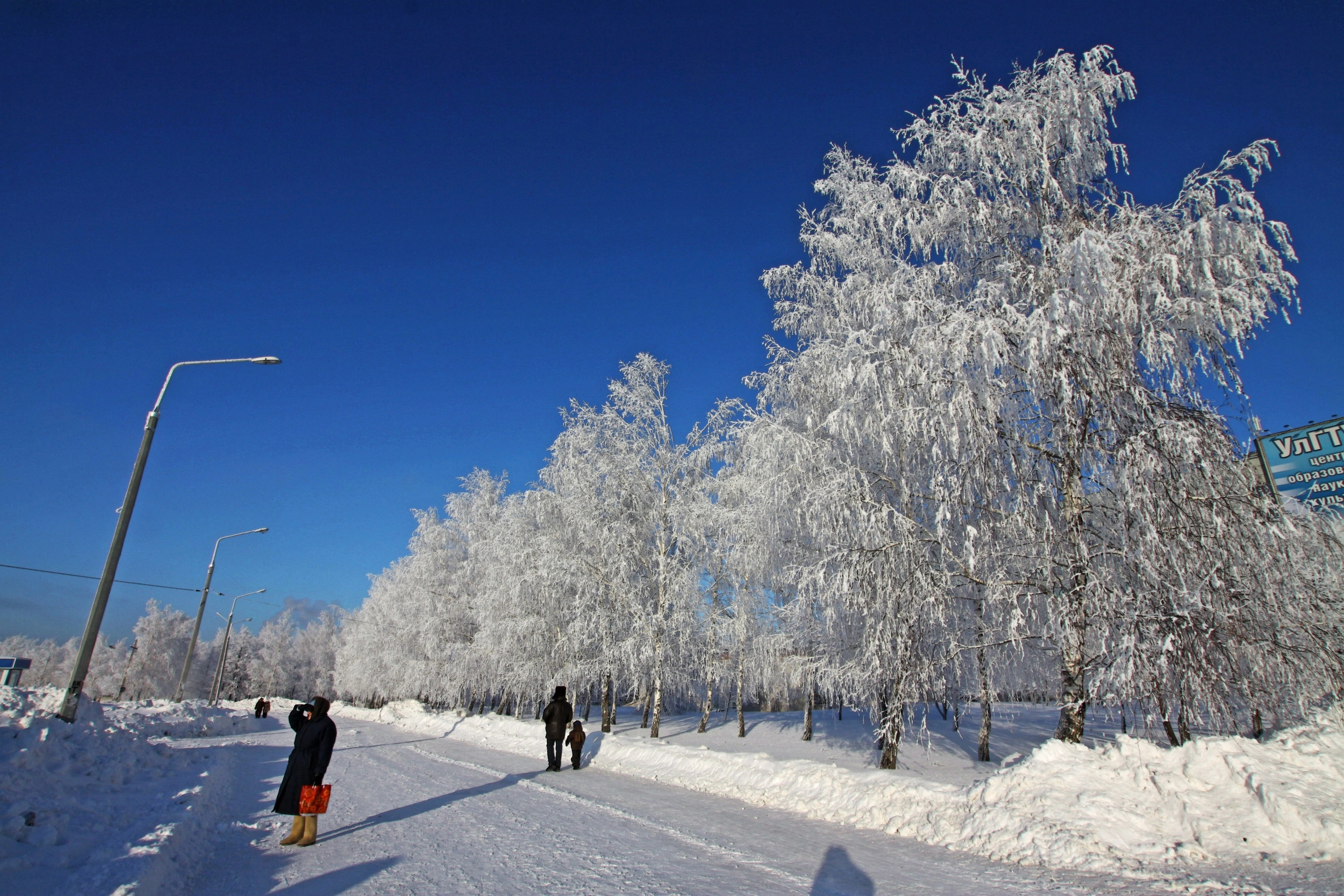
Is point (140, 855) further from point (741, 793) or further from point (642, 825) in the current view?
point (741, 793)

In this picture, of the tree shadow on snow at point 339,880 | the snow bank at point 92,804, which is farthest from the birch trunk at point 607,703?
the tree shadow on snow at point 339,880

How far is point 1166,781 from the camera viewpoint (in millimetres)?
6270

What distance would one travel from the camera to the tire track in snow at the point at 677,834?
18.3 feet

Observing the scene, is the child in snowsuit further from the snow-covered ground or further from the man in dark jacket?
the snow-covered ground

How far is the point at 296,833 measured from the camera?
6598 millimetres

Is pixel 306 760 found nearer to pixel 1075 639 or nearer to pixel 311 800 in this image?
pixel 311 800

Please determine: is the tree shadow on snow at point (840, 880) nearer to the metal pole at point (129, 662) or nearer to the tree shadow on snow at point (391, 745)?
the tree shadow on snow at point (391, 745)

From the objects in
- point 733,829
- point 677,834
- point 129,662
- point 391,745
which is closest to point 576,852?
point 677,834

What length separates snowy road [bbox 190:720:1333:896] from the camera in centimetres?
518

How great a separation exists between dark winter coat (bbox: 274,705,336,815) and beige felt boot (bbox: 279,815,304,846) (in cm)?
8

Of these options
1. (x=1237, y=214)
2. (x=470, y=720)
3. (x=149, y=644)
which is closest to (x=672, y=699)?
(x=470, y=720)

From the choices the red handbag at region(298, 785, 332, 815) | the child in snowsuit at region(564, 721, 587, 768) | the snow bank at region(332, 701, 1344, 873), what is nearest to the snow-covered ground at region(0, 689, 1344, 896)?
the snow bank at region(332, 701, 1344, 873)

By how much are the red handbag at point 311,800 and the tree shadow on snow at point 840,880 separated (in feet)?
16.5

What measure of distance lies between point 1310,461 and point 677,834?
58.4ft
